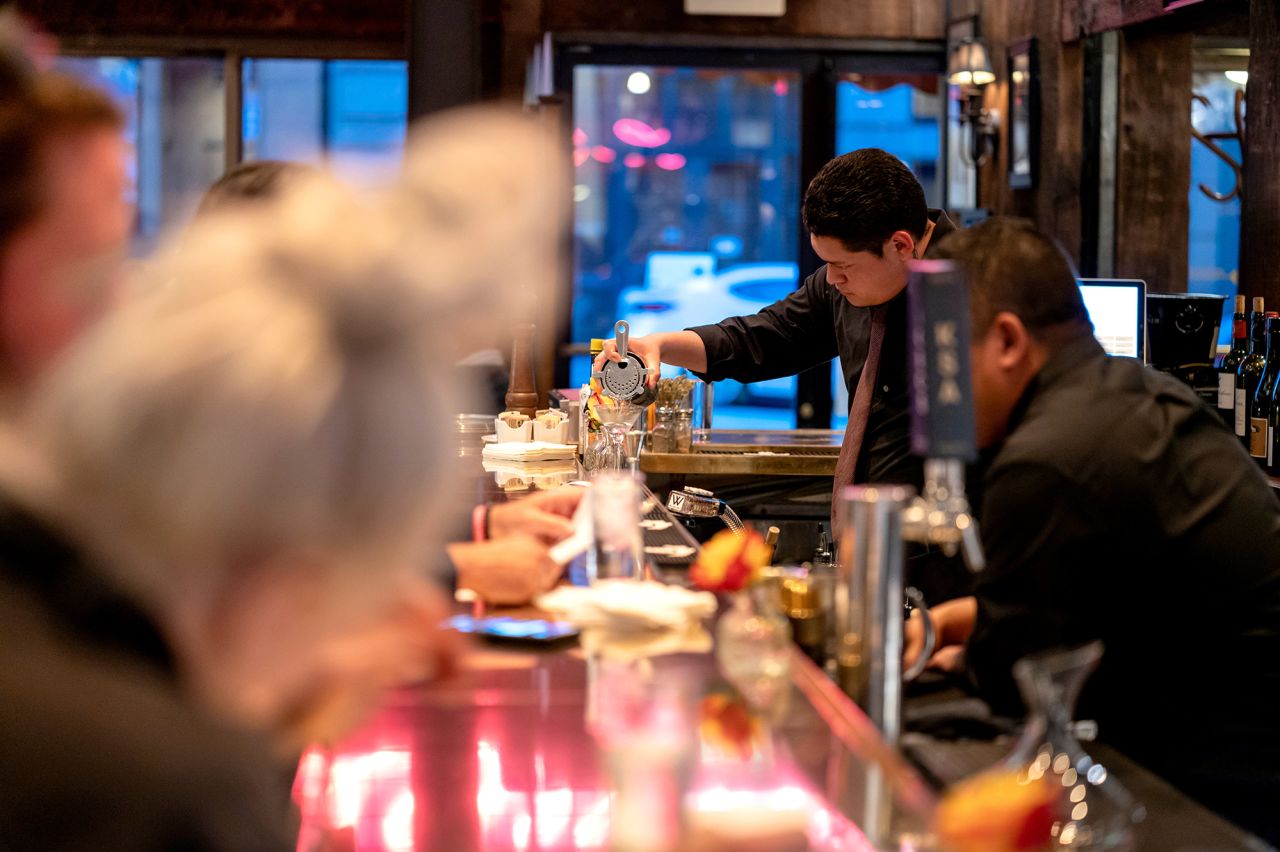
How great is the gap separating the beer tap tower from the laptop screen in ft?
11.5

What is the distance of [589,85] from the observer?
25.8 ft

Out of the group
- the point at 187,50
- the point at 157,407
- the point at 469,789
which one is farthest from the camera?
the point at 187,50

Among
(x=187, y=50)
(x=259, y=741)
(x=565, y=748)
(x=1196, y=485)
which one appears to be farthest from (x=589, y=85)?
(x=259, y=741)

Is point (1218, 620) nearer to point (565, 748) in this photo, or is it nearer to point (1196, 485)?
point (1196, 485)

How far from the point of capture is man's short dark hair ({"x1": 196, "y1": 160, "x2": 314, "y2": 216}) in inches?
77.5

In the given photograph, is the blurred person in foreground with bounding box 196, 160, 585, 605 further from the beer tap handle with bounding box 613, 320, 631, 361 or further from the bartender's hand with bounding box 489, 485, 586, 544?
the beer tap handle with bounding box 613, 320, 631, 361

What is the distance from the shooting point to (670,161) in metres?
8.14

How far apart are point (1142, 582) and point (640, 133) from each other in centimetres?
641

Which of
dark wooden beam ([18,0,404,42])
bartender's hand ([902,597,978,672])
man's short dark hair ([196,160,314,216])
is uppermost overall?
dark wooden beam ([18,0,404,42])

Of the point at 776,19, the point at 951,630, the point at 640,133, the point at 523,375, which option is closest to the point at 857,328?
the point at 523,375

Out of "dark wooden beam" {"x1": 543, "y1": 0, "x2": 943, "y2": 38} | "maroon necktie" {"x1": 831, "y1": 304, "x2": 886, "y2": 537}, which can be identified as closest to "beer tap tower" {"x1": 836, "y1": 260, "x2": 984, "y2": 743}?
"maroon necktie" {"x1": 831, "y1": 304, "x2": 886, "y2": 537}

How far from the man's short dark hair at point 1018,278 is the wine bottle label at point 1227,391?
254 cm

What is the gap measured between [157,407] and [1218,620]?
1743mm

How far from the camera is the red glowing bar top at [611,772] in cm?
114
